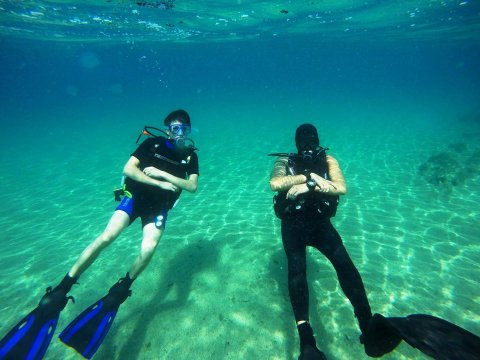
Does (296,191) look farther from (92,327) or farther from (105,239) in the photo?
(92,327)

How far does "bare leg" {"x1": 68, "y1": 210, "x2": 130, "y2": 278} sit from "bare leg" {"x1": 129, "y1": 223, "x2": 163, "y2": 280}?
18.9 inches

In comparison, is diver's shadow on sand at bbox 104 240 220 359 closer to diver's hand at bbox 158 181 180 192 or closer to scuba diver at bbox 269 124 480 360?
diver's hand at bbox 158 181 180 192

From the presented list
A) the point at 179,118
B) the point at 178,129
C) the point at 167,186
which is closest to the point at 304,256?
the point at 167,186

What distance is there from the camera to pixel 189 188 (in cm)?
560

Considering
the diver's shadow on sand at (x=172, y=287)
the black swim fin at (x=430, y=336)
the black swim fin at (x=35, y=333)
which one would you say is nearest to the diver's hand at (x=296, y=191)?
the black swim fin at (x=430, y=336)

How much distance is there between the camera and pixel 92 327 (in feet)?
13.0

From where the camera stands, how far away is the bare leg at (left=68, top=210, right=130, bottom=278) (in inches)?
178

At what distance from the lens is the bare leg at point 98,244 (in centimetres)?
452

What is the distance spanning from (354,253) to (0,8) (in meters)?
28.2

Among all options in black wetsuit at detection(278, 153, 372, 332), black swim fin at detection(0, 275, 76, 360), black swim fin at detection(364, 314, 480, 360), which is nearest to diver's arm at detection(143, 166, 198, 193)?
black wetsuit at detection(278, 153, 372, 332)

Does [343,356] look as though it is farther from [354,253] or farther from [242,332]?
[354,253]

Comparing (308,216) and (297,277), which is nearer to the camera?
(297,277)

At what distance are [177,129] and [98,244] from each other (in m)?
2.66

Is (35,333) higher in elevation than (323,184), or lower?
lower
